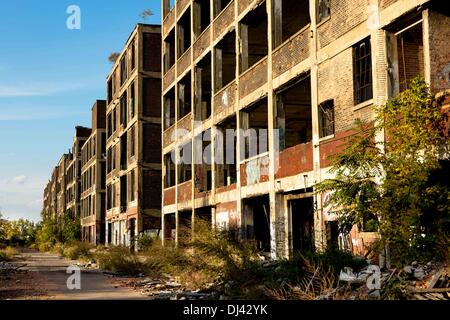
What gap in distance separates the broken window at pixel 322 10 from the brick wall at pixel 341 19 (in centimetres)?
23

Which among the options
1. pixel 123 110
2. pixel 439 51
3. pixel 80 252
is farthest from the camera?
pixel 123 110

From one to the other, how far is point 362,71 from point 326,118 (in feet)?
6.58

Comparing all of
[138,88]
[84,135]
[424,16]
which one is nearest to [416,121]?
[424,16]

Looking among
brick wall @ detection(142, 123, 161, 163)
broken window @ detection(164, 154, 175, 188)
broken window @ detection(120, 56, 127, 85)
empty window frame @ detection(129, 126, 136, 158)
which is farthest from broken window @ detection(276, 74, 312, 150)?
broken window @ detection(120, 56, 127, 85)

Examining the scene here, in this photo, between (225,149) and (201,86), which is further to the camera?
(201,86)

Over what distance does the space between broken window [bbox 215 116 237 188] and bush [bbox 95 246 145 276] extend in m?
4.65

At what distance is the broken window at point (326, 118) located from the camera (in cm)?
1512

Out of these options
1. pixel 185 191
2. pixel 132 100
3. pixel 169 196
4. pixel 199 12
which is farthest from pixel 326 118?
pixel 132 100

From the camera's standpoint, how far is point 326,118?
1534cm

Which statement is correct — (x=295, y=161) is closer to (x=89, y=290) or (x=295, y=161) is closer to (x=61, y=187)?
(x=89, y=290)

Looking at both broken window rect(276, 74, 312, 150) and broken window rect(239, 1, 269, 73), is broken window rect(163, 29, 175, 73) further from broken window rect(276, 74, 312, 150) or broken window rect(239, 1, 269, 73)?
broken window rect(239, 1, 269, 73)

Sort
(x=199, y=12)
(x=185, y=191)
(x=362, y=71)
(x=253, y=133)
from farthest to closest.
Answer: (x=185, y=191), (x=199, y=12), (x=253, y=133), (x=362, y=71)

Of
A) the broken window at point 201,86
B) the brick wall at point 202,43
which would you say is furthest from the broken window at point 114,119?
the brick wall at point 202,43

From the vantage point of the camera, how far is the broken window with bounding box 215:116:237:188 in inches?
916
